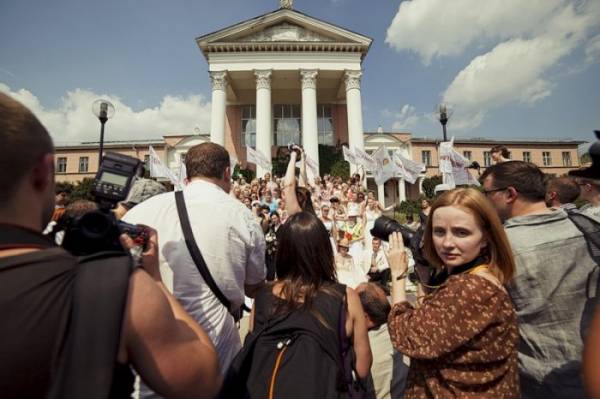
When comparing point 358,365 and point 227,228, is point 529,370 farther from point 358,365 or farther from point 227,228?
point 227,228

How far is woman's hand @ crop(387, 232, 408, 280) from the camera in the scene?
2.07 m

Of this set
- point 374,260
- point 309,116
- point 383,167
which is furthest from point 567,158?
point 374,260

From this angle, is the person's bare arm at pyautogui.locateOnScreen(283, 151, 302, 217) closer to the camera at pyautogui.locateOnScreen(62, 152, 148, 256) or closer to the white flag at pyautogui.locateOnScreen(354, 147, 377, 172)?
the camera at pyautogui.locateOnScreen(62, 152, 148, 256)

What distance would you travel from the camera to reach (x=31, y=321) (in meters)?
0.78

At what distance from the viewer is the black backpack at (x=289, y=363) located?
1.62 meters

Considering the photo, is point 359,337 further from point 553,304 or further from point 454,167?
point 454,167

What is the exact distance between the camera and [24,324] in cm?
77

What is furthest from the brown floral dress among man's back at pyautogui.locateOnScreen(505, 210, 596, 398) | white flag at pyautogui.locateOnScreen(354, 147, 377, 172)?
white flag at pyautogui.locateOnScreen(354, 147, 377, 172)

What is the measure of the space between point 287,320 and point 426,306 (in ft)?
2.47

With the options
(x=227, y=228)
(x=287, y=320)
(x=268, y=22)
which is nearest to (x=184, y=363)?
(x=287, y=320)

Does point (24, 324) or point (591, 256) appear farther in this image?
point (591, 256)

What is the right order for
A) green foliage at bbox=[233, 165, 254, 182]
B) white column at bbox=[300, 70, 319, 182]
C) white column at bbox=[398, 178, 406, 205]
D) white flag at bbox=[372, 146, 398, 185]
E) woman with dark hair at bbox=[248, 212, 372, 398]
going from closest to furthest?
woman with dark hair at bbox=[248, 212, 372, 398] → white flag at bbox=[372, 146, 398, 185] → white column at bbox=[300, 70, 319, 182] → green foliage at bbox=[233, 165, 254, 182] → white column at bbox=[398, 178, 406, 205]

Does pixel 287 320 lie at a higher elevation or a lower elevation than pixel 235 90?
lower

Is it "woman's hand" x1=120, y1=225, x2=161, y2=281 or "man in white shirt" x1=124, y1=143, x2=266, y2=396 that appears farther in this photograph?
"man in white shirt" x1=124, y1=143, x2=266, y2=396
